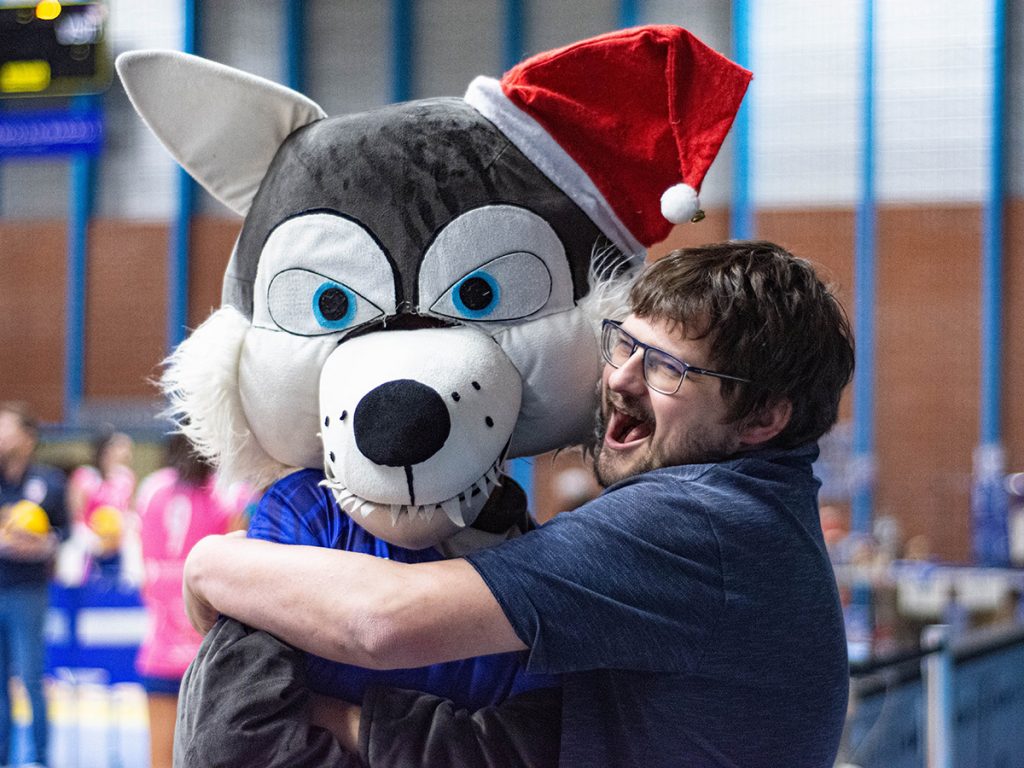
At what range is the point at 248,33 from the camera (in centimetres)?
1089

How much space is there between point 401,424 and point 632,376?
0.27 metres

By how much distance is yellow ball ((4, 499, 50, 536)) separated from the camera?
16.6ft

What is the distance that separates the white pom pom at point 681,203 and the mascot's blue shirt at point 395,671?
0.51 meters

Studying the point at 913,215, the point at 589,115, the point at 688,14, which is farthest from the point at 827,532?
the point at 589,115

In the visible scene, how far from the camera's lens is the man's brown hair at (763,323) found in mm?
1397

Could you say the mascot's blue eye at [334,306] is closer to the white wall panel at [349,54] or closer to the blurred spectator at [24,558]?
the blurred spectator at [24,558]

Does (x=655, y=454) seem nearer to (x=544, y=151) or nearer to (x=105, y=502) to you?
(x=544, y=151)

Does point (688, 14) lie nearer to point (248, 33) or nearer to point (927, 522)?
point (248, 33)

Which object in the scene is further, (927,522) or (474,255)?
(927,522)

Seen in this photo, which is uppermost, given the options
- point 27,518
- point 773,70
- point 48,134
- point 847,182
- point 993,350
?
point 773,70

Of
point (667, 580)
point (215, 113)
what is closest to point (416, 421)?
point (667, 580)

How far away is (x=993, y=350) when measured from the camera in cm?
1037

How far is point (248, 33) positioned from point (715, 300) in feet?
33.6

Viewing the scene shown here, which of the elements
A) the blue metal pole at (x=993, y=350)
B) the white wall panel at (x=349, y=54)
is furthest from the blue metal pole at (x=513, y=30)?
the blue metal pole at (x=993, y=350)
